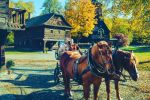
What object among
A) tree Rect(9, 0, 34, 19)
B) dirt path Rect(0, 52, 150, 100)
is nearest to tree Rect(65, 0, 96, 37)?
tree Rect(9, 0, 34, 19)

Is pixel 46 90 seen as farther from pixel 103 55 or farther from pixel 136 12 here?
pixel 136 12

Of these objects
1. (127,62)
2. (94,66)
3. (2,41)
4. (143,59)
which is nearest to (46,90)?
(127,62)

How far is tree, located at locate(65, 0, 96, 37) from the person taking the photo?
53.7 metres

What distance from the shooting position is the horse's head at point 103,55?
284 inches

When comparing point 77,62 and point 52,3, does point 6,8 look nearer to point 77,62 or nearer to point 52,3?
point 77,62

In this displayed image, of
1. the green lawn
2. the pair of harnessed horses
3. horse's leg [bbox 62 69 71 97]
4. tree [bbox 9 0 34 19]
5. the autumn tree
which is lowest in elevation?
the green lawn

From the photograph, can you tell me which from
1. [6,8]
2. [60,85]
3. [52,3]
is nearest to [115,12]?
[6,8]

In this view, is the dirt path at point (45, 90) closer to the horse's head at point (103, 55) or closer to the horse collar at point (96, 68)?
the horse collar at point (96, 68)

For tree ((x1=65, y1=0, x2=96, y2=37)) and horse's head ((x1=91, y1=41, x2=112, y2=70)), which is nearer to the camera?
horse's head ((x1=91, y1=41, x2=112, y2=70))

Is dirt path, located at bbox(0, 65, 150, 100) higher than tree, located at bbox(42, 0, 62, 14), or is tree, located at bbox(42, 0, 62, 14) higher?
tree, located at bbox(42, 0, 62, 14)

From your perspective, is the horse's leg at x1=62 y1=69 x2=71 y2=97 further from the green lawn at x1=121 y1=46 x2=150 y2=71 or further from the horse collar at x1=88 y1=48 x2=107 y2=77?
the green lawn at x1=121 y1=46 x2=150 y2=71

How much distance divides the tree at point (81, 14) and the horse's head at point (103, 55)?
46395mm

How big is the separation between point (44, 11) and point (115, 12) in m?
66.6

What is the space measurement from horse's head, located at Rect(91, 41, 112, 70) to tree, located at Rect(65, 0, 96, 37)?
152ft
